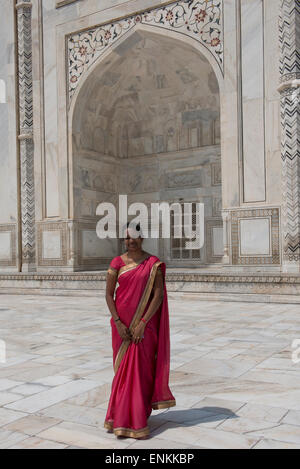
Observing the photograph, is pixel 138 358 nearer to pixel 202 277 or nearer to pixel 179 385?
pixel 179 385

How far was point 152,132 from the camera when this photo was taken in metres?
11.8

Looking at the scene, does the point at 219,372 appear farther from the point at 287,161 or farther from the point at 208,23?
the point at 208,23

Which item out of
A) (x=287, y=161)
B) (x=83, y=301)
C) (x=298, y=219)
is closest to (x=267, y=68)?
(x=287, y=161)

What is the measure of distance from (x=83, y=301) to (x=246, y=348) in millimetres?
4345

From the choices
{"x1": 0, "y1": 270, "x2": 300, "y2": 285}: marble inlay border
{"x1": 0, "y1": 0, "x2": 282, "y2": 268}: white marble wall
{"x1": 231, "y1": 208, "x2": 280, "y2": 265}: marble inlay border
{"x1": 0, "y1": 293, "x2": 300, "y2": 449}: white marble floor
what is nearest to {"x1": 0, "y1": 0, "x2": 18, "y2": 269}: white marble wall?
{"x1": 0, "y1": 0, "x2": 282, "y2": 268}: white marble wall

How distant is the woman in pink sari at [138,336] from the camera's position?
86.0 inches

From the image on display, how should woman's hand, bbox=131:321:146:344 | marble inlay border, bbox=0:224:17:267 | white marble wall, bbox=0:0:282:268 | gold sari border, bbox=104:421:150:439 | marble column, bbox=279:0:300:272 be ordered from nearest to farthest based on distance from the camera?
gold sari border, bbox=104:421:150:439, woman's hand, bbox=131:321:146:344, marble column, bbox=279:0:300:272, white marble wall, bbox=0:0:282:268, marble inlay border, bbox=0:224:17:267

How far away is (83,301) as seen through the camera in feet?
25.8

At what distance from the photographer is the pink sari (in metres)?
2.16

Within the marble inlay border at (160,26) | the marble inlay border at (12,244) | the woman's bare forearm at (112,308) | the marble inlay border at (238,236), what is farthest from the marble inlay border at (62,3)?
the woman's bare forearm at (112,308)

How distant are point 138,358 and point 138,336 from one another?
10 centimetres

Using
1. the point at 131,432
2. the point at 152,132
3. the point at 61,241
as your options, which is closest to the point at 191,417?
the point at 131,432

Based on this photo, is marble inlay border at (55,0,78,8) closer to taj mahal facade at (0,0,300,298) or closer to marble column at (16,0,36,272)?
taj mahal facade at (0,0,300,298)

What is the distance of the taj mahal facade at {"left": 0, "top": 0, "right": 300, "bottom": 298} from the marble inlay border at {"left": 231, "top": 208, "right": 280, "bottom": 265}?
17mm
